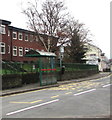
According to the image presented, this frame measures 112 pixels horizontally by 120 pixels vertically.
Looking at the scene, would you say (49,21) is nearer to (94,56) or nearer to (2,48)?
(2,48)

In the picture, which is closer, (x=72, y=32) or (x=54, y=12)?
(x=54, y=12)

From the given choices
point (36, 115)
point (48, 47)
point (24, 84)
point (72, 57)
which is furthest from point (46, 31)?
point (36, 115)

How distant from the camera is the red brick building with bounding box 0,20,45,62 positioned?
3942 cm

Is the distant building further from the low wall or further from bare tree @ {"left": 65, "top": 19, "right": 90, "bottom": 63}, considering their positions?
the low wall

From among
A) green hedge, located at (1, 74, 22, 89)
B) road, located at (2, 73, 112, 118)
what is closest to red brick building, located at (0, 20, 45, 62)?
green hedge, located at (1, 74, 22, 89)

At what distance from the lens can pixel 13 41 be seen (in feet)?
150

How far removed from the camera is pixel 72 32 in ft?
155

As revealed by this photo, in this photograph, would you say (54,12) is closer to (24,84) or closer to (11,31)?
(11,31)

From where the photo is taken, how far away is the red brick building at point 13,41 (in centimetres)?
3942

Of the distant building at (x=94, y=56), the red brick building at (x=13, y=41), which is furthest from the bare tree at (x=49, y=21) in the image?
the distant building at (x=94, y=56)

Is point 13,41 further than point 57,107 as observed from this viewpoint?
Yes

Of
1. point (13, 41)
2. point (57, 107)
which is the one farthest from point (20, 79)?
point (13, 41)

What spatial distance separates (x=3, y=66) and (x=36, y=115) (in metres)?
10.3

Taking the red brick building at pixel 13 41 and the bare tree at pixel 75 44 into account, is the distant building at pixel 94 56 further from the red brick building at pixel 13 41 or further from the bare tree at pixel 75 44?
the red brick building at pixel 13 41
